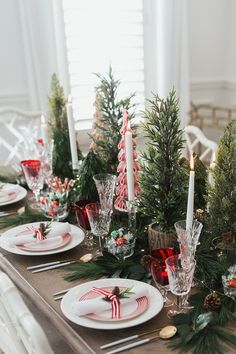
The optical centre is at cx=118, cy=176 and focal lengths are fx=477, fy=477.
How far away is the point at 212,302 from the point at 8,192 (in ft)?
3.32

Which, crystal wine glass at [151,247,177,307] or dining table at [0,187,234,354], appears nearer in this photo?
dining table at [0,187,234,354]

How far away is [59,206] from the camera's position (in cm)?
158

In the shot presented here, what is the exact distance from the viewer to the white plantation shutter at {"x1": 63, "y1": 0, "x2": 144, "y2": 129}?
10.7ft

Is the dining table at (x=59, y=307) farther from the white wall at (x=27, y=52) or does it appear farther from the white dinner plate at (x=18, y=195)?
the white wall at (x=27, y=52)

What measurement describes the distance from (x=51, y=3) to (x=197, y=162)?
203 centimetres

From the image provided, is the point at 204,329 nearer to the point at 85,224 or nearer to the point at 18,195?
the point at 85,224

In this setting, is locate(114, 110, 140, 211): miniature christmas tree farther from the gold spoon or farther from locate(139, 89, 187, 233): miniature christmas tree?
the gold spoon

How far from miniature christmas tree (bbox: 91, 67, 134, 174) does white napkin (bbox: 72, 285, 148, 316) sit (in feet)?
2.09

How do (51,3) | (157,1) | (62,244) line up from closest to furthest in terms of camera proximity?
(62,244) → (51,3) → (157,1)

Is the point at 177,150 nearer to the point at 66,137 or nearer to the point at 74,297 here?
the point at 74,297

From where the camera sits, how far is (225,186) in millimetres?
1230

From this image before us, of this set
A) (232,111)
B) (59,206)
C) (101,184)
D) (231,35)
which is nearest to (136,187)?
(101,184)

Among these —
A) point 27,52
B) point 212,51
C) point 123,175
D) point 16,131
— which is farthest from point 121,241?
point 212,51

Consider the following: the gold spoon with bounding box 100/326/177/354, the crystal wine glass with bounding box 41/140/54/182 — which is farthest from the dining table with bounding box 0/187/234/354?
the crystal wine glass with bounding box 41/140/54/182
